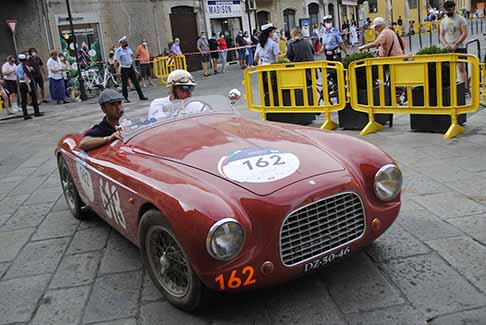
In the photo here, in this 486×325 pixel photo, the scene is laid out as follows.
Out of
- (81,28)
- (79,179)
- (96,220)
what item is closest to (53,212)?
(96,220)

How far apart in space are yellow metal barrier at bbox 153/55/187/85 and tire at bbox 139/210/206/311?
1911 cm

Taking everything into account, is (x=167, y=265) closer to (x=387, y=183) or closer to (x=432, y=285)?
(x=387, y=183)

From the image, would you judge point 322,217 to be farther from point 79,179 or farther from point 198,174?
point 79,179

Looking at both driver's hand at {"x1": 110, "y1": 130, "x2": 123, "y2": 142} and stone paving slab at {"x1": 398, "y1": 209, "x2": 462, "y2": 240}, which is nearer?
stone paving slab at {"x1": 398, "y1": 209, "x2": 462, "y2": 240}

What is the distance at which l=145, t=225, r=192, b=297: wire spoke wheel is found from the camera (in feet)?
10.9

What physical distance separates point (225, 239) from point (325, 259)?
0.67m

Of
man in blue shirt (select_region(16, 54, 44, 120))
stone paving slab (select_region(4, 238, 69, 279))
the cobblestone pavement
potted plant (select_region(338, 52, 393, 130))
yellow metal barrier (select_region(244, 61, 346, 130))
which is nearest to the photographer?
the cobblestone pavement

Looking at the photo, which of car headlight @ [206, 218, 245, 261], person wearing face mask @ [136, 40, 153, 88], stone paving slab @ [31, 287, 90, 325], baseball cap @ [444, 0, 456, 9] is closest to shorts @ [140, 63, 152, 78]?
person wearing face mask @ [136, 40, 153, 88]

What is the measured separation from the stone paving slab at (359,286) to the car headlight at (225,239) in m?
0.78

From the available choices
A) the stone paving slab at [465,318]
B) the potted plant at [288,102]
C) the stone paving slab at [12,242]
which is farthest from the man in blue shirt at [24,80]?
the stone paving slab at [465,318]

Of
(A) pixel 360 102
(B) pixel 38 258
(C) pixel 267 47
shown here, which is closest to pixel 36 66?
(C) pixel 267 47

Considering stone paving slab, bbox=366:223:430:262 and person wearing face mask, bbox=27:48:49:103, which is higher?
person wearing face mask, bbox=27:48:49:103

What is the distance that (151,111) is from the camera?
4.70 m

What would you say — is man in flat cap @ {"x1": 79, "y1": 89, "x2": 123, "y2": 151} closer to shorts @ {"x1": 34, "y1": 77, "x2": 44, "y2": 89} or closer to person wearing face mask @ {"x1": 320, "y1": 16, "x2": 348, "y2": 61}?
person wearing face mask @ {"x1": 320, "y1": 16, "x2": 348, "y2": 61}
